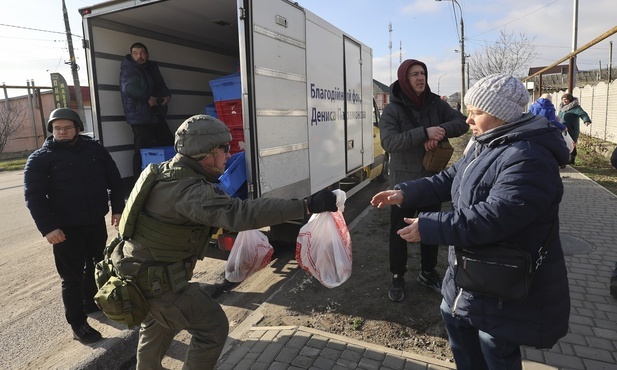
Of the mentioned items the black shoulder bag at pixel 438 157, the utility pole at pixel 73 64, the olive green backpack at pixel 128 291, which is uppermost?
the utility pole at pixel 73 64

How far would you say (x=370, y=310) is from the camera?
11.4 ft

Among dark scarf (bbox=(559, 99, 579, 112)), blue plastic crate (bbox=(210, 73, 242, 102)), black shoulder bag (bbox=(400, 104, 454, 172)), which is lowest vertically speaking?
black shoulder bag (bbox=(400, 104, 454, 172))

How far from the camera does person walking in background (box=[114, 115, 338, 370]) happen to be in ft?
6.67

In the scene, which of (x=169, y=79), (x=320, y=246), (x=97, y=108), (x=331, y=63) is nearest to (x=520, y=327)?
(x=320, y=246)

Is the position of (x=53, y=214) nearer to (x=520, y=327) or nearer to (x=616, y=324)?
(x=520, y=327)

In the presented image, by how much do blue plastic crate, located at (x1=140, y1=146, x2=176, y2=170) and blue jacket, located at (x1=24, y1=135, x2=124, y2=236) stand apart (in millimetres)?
1241

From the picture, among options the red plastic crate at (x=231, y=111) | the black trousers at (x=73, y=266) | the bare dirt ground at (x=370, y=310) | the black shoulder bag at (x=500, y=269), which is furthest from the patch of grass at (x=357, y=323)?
the red plastic crate at (x=231, y=111)

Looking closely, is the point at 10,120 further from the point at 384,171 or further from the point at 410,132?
the point at 410,132

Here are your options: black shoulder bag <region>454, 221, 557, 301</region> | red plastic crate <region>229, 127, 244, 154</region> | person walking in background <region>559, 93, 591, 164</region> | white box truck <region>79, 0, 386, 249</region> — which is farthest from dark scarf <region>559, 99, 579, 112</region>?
black shoulder bag <region>454, 221, 557, 301</region>

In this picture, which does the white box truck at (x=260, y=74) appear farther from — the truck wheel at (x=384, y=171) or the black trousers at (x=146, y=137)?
the truck wheel at (x=384, y=171)

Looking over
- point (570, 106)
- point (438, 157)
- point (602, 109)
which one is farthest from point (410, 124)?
point (602, 109)

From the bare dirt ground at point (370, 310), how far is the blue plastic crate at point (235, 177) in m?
1.11

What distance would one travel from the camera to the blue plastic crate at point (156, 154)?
4.75 m

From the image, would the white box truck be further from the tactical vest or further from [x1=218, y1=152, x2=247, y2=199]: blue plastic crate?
the tactical vest
